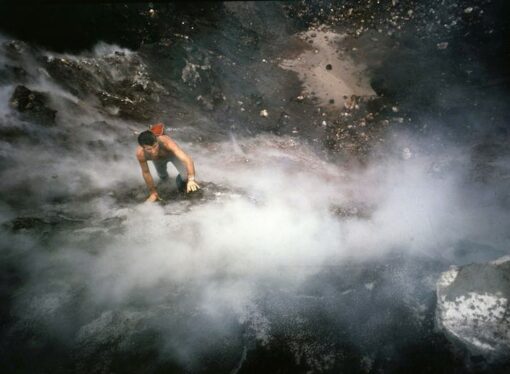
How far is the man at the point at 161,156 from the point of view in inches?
135

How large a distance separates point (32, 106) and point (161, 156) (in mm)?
2620

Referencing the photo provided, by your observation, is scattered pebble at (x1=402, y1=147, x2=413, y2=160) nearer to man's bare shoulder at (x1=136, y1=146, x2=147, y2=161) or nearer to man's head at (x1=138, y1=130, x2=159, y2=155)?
man's head at (x1=138, y1=130, x2=159, y2=155)

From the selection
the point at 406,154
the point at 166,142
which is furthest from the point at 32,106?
the point at 406,154

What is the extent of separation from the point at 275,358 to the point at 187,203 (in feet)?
7.37

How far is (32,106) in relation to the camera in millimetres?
4930

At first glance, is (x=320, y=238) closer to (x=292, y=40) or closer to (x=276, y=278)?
(x=276, y=278)

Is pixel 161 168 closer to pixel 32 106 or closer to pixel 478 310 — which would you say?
pixel 32 106

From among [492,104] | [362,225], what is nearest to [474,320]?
[362,225]

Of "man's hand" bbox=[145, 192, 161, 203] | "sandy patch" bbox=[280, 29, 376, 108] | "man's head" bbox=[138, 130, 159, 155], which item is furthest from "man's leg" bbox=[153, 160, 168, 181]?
"sandy patch" bbox=[280, 29, 376, 108]

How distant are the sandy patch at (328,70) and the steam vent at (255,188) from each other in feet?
0.14

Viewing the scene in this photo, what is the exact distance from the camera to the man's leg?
408 centimetres

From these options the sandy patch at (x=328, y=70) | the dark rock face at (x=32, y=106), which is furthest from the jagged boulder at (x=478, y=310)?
the dark rock face at (x=32, y=106)

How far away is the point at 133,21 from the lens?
655cm

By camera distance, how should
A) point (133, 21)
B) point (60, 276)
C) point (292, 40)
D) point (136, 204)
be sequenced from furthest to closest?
point (292, 40) → point (133, 21) → point (136, 204) → point (60, 276)
